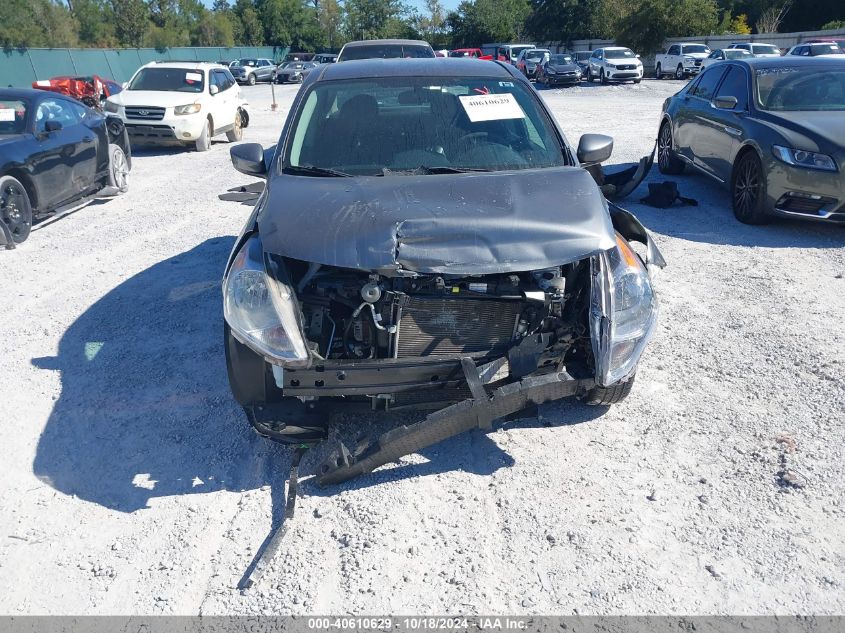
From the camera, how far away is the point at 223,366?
14.5 feet

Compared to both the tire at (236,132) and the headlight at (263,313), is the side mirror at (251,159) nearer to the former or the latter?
the headlight at (263,313)

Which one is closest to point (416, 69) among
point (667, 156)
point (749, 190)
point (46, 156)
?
point (749, 190)

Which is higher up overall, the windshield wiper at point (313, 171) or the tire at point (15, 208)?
the windshield wiper at point (313, 171)

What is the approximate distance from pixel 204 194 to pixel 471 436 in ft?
23.3

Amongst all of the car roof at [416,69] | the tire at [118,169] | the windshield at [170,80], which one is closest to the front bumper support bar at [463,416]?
the car roof at [416,69]

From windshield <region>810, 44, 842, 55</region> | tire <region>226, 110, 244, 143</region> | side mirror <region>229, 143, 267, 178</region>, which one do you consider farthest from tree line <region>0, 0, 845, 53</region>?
side mirror <region>229, 143, 267, 178</region>

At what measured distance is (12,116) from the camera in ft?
25.5

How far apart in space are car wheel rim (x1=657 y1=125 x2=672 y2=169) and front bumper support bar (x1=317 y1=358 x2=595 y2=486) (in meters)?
7.88

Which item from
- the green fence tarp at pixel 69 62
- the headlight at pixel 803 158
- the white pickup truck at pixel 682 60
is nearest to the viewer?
the headlight at pixel 803 158

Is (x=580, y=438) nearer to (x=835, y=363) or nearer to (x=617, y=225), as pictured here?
(x=617, y=225)

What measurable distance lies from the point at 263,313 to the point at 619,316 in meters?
1.66

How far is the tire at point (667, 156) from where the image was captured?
973 centimetres

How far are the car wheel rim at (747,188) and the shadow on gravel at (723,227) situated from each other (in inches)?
7.6

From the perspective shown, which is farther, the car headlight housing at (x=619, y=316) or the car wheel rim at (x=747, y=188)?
the car wheel rim at (x=747, y=188)
